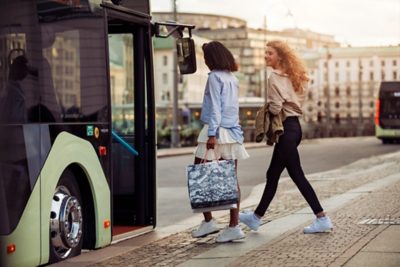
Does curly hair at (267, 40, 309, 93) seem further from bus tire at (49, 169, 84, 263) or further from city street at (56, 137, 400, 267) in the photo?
bus tire at (49, 169, 84, 263)

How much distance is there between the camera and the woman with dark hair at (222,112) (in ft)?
30.8

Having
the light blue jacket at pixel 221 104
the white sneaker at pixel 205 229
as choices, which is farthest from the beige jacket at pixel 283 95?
the white sneaker at pixel 205 229

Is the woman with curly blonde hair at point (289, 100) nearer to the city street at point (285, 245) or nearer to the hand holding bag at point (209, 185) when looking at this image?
the city street at point (285, 245)

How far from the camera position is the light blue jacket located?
365 inches

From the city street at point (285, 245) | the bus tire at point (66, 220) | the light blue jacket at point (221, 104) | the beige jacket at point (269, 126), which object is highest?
the light blue jacket at point (221, 104)

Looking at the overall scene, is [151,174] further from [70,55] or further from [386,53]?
[386,53]

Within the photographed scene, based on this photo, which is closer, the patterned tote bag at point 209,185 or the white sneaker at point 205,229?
the patterned tote bag at point 209,185

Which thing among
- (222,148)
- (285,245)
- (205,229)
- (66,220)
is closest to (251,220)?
(205,229)

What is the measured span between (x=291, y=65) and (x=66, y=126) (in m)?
2.54

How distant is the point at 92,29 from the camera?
29.4 ft

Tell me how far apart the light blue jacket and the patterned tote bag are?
1.07 ft

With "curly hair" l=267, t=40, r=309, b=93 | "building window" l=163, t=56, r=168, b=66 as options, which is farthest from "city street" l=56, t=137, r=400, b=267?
"building window" l=163, t=56, r=168, b=66

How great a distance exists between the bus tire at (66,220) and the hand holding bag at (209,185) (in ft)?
3.55

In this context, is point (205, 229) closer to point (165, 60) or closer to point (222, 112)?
point (222, 112)
